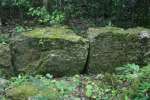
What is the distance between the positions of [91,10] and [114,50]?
384 centimetres

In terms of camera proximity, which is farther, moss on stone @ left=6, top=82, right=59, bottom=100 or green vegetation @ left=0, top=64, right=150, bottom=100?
moss on stone @ left=6, top=82, right=59, bottom=100

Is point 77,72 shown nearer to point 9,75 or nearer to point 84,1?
point 9,75

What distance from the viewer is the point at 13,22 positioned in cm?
1137

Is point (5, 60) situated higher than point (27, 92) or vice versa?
point (27, 92)

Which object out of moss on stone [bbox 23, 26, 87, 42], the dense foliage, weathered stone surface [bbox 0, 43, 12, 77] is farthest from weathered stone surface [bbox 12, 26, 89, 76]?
the dense foliage

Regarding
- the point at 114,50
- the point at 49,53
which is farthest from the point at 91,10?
the point at 49,53

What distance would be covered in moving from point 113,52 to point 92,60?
1.49 feet

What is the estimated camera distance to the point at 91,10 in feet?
36.5

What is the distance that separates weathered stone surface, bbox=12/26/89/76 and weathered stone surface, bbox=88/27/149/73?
0.83ft

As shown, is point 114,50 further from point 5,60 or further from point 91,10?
point 91,10

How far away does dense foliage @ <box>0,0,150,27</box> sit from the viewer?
1021cm

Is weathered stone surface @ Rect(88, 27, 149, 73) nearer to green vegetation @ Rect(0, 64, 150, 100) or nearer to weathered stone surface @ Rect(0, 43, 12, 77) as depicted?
green vegetation @ Rect(0, 64, 150, 100)

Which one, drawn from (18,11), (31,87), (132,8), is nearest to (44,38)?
(31,87)

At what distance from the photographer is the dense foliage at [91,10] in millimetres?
10211
